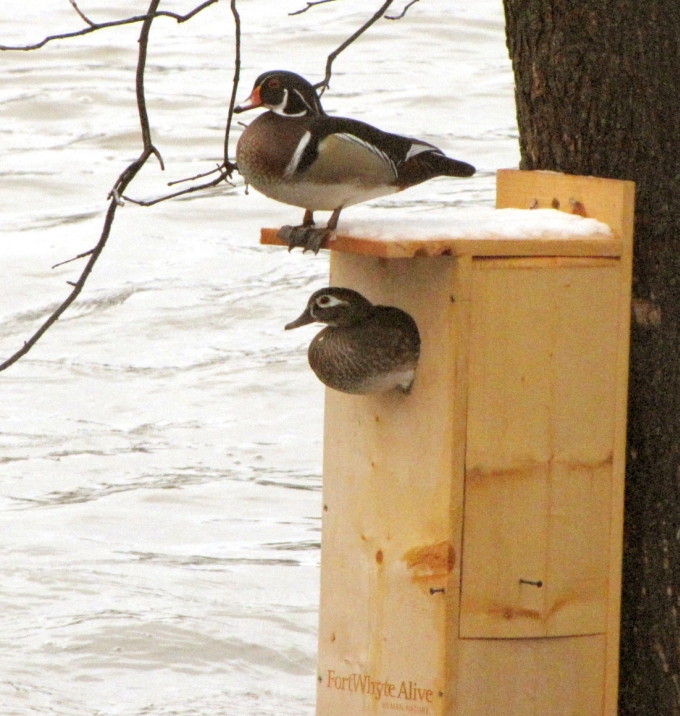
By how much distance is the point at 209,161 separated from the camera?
8.15 meters

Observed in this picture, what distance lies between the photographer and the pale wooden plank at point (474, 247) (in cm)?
221

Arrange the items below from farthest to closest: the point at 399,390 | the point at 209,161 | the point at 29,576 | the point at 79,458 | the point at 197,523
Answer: the point at 209,161, the point at 79,458, the point at 197,523, the point at 29,576, the point at 399,390

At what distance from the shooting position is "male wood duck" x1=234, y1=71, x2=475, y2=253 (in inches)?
94.3

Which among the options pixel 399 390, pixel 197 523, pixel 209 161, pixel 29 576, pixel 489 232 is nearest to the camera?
pixel 489 232

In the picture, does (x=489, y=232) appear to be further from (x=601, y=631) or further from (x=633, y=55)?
(x=601, y=631)

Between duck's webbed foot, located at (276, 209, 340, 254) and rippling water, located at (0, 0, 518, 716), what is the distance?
145 cm

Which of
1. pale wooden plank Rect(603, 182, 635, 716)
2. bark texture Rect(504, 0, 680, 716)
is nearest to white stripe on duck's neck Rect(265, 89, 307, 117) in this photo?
bark texture Rect(504, 0, 680, 716)

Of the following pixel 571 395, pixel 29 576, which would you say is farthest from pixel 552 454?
pixel 29 576

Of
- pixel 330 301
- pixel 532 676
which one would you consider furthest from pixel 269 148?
pixel 532 676

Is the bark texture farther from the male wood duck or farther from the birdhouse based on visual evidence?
the male wood duck

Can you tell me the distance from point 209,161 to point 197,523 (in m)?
3.97

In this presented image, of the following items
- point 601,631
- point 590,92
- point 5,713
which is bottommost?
point 5,713

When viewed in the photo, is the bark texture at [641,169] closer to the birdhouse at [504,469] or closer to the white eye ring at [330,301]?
the birdhouse at [504,469]

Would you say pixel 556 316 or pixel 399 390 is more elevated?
pixel 556 316
